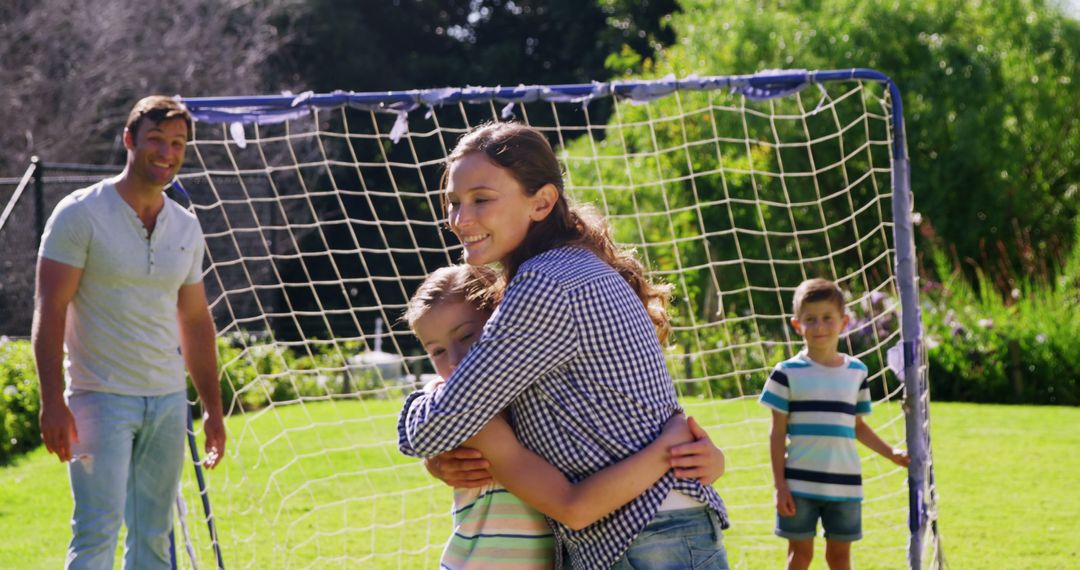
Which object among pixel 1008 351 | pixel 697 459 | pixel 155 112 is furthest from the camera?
pixel 1008 351

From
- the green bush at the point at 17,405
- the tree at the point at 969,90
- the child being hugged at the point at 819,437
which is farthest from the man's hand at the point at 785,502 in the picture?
the tree at the point at 969,90

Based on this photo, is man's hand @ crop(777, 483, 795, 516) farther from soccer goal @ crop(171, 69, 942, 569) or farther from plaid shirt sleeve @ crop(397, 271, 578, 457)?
plaid shirt sleeve @ crop(397, 271, 578, 457)

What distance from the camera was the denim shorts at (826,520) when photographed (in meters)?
4.43

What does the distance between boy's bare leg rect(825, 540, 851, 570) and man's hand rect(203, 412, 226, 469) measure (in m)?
2.14

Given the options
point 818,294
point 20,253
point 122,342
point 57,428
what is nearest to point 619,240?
point 20,253

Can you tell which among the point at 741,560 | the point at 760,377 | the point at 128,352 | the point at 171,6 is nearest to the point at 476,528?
the point at 128,352

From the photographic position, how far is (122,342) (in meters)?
3.85

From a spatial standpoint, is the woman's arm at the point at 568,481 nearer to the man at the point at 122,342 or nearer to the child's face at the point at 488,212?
the child's face at the point at 488,212

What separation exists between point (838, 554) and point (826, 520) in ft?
0.42

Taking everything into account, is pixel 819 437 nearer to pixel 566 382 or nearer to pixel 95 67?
pixel 566 382

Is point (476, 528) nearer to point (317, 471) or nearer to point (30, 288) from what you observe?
point (317, 471)

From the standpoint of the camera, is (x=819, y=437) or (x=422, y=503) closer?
(x=819, y=437)

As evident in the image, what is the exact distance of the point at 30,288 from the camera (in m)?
12.3

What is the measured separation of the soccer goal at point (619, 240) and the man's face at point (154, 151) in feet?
1.67
